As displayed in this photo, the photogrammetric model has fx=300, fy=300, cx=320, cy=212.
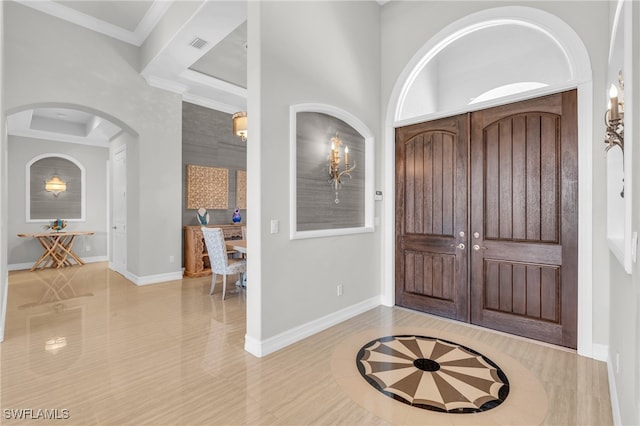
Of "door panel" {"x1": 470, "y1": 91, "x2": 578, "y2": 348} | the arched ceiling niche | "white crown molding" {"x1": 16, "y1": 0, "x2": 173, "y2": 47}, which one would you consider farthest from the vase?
"door panel" {"x1": 470, "y1": 91, "x2": 578, "y2": 348}

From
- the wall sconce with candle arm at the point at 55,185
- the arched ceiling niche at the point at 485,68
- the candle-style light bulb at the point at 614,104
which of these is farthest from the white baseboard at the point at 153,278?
the candle-style light bulb at the point at 614,104

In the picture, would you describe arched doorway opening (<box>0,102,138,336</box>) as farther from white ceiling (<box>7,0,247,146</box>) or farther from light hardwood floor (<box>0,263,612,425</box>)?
light hardwood floor (<box>0,263,612,425</box>)

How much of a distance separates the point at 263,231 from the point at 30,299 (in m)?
4.19

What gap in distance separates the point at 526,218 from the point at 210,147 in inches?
229

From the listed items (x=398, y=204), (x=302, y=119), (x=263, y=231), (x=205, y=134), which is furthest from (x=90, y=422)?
(x=205, y=134)

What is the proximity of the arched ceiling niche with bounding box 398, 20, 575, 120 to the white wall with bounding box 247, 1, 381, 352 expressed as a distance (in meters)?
0.76

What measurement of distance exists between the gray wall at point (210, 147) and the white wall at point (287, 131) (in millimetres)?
3151

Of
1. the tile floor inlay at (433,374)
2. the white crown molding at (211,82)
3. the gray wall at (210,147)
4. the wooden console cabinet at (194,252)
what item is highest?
the white crown molding at (211,82)

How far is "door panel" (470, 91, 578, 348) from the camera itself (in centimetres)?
279

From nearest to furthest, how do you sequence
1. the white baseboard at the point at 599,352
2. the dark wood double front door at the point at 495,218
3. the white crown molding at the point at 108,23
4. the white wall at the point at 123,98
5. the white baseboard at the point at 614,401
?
1. the white baseboard at the point at 614,401
2. the white baseboard at the point at 599,352
3. the dark wood double front door at the point at 495,218
4. the white wall at the point at 123,98
5. the white crown molding at the point at 108,23

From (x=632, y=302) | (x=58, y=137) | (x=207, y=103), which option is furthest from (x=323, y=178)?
(x=58, y=137)

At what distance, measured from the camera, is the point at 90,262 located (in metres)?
7.57

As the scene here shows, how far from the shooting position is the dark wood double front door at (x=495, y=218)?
9.25ft

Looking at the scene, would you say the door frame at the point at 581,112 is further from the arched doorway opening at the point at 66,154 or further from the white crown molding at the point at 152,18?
the arched doorway opening at the point at 66,154
